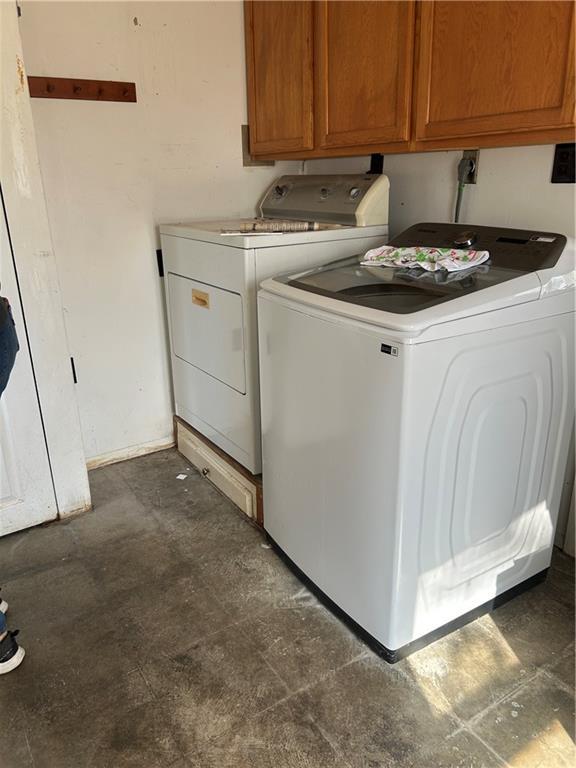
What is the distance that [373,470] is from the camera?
146 cm

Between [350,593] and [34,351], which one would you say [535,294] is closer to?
[350,593]

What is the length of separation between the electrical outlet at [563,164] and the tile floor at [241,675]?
1.30 m

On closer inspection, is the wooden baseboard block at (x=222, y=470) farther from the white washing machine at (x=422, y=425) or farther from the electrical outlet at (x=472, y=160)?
the electrical outlet at (x=472, y=160)

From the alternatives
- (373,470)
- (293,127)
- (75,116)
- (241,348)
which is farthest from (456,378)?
(75,116)

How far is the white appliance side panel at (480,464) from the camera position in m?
1.38

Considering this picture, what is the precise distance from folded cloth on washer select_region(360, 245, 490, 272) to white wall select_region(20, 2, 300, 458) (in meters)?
1.11

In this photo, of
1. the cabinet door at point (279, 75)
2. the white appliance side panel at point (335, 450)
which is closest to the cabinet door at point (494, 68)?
the cabinet door at point (279, 75)

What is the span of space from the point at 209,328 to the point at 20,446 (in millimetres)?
845

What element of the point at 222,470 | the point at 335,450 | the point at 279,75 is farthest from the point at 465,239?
the point at 222,470

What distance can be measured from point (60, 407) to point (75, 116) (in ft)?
3.82

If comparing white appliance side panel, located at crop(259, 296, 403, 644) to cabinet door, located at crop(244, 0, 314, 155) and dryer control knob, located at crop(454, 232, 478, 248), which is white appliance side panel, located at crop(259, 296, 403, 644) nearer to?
dryer control knob, located at crop(454, 232, 478, 248)

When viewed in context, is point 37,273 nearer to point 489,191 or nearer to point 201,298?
point 201,298

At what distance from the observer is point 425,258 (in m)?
1.76

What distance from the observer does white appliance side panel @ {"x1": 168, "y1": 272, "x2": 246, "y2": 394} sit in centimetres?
212
